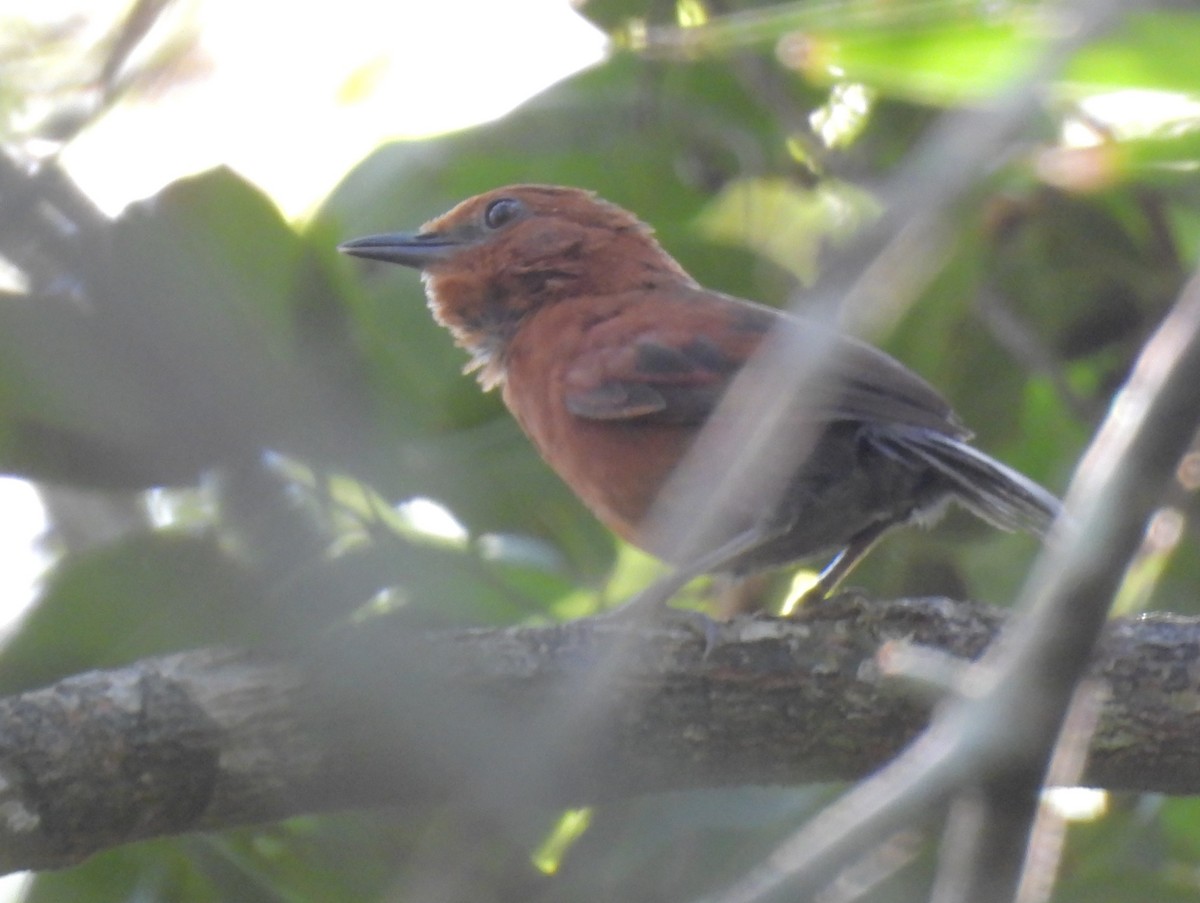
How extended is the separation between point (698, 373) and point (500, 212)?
1.08 meters

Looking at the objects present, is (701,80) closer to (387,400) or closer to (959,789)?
(387,400)

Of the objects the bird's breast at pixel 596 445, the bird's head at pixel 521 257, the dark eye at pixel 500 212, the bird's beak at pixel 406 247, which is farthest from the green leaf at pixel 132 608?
the dark eye at pixel 500 212

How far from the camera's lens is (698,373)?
13.1ft

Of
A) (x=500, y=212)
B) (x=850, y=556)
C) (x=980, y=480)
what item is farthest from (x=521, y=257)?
(x=980, y=480)

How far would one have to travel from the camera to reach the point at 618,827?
321cm

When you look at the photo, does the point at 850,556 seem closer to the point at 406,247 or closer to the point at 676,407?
the point at 676,407

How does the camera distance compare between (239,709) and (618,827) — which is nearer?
(239,709)

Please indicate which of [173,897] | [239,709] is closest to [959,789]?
[239,709]

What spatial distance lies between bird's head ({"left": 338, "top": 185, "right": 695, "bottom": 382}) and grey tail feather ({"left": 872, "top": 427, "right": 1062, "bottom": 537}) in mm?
969

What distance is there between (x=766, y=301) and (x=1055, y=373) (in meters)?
0.79

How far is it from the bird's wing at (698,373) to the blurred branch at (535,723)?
2.12 ft

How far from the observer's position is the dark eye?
15.6ft

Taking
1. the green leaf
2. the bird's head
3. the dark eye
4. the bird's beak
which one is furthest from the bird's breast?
the green leaf

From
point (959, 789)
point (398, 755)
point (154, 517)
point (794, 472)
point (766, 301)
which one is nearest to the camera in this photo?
point (959, 789)
